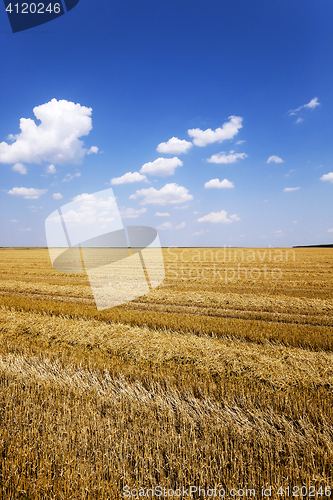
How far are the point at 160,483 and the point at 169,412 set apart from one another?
1092 mm

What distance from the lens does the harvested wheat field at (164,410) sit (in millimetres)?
2852

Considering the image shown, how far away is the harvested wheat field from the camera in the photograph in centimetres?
285

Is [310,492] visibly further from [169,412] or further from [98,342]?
[98,342]

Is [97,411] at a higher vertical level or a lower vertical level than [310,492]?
higher

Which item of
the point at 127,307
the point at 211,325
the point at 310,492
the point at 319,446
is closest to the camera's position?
the point at 310,492

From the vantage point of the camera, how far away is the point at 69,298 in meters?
13.6

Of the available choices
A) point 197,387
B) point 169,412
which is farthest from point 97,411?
point 197,387

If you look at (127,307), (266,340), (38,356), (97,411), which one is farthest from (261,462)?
(127,307)

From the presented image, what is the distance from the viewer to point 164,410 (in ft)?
13.0

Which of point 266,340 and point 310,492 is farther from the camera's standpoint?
point 266,340

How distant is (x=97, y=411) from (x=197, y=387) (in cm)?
183

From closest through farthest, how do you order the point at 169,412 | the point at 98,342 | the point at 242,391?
the point at 169,412
the point at 242,391
the point at 98,342

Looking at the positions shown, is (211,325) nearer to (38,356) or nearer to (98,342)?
(98,342)

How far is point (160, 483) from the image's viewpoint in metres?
2.80
